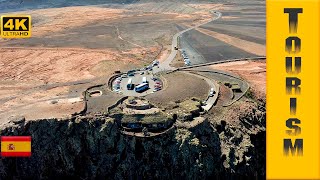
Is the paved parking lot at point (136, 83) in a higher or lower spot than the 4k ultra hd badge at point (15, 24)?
lower

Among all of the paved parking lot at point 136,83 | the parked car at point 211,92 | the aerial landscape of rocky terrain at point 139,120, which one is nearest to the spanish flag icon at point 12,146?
the aerial landscape of rocky terrain at point 139,120

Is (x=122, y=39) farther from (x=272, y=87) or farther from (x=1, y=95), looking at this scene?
(x=272, y=87)

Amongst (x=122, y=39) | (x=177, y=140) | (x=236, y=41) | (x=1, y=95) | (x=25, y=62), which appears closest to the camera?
(x=177, y=140)

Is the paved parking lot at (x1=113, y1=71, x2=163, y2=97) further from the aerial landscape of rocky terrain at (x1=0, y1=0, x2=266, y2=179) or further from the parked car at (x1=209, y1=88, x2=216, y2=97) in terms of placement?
the parked car at (x1=209, y1=88, x2=216, y2=97)

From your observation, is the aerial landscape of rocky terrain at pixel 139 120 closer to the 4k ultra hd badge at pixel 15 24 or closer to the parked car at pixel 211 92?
the parked car at pixel 211 92

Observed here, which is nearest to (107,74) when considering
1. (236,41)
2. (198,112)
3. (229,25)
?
(198,112)

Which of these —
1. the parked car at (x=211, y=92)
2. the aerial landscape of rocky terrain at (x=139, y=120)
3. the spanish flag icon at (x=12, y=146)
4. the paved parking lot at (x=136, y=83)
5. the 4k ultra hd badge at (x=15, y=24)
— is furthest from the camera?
the paved parking lot at (x=136, y=83)

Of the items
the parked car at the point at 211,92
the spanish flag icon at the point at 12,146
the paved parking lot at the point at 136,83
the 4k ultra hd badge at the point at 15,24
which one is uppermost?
the 4k ultra hd badge at the point at 15,24

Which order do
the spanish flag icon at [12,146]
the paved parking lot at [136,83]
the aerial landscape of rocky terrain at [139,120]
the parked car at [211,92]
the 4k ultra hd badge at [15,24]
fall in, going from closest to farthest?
1. the spanish flag icon at [12,146]
2. the aerial landscape of rocky terrain at [139,120]
3. the 4k ultra hd badge at [15,24]
4. the parked car at [211,92]
5. the paved parking lot at [136,83]

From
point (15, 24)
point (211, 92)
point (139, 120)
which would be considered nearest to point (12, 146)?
point (139, 120)

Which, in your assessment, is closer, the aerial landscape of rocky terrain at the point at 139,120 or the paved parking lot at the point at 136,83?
the aerial landscape of rocky terrain at the point at 139,120

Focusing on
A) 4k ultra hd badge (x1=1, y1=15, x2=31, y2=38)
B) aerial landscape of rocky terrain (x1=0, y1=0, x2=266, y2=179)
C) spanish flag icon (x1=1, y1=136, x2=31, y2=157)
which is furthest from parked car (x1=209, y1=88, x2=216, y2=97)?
4k ultra hd badge (x1=1, y1=15, x2=31, y2=38)
